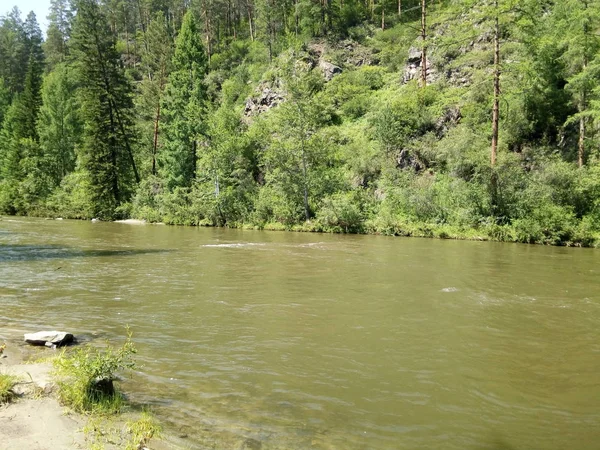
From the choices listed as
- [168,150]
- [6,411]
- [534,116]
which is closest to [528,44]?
[534,116]

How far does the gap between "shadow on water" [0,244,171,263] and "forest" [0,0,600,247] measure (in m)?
14.8

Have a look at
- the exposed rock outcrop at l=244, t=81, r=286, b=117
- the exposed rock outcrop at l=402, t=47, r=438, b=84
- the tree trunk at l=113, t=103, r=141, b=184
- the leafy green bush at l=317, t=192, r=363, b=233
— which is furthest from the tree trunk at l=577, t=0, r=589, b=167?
the tree trunk at l=113, t=103, r=141, b=184

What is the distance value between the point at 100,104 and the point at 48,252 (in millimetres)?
28046

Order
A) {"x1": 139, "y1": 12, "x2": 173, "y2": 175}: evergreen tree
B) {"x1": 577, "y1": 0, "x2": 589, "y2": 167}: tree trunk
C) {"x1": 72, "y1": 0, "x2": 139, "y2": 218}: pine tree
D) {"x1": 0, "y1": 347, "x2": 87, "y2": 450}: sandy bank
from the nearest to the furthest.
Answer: {"x1": 0, "y1": 347, "x2": 87, "y2": 450}: sandy bank
{"x1": 577, "y1": 0, "x2": 589, "y2": 167}: tree trunk
{"x1": 72, "y1": 0, "x2": 139, "y2": 218}: pine tree
{"x1": 139, "y1": 12, "x2": 173, "y2": 175}: evergreen tree

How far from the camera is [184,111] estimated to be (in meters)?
41.0

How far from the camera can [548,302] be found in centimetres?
1045

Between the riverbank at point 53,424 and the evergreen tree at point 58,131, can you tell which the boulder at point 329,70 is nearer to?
the evergreen tree at point 58,131

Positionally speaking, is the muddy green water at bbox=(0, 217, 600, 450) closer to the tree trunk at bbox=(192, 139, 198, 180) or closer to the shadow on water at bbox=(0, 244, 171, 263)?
the shadow on water at bbox=(0, 244, 171, 263)

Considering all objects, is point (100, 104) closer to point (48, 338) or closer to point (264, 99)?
point (264, 99)

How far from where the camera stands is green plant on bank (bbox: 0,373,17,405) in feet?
14.7

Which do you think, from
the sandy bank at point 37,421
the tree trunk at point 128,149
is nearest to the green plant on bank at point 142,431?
the sandy bank at point 37,421

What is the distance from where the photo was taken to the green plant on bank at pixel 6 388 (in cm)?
448

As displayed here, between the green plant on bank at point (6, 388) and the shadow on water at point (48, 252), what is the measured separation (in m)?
12.8

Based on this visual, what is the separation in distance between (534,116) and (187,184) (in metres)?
29.0
